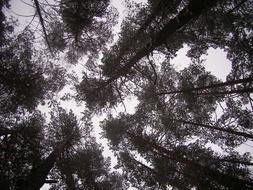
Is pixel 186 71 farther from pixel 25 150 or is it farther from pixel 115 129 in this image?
pixel 25 150

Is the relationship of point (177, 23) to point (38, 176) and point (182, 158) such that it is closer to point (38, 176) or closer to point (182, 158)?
point (182, 158)

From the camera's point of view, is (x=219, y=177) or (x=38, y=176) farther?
(x=38, y=176)

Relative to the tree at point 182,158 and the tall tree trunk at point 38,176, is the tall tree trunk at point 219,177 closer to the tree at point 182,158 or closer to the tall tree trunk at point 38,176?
the tree at point 182,158

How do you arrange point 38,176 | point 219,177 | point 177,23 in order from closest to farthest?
point 177,23 → point 219,177 → point 38,176

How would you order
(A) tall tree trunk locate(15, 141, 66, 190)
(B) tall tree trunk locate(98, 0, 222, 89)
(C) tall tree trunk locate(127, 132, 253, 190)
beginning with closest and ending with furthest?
1. (B) tall tree trunk locate(98, 0, 222, 89)
2. (C) tall tree trunk locate(127, 132, 253, 190)
3. (A) tall tree trunk locate(15, 141, 66, 190)

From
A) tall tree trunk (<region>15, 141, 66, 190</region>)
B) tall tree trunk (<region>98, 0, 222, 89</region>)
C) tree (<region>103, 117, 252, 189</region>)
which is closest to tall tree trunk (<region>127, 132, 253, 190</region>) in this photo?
tree (<region>103, 117, 252, 189</region>)

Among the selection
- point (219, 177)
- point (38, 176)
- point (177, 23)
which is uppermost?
point (177, 23)

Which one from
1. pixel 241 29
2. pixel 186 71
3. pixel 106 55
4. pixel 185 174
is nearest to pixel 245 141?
pixel 185 174

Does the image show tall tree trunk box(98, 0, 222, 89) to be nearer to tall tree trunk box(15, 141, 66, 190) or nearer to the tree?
A: the tree

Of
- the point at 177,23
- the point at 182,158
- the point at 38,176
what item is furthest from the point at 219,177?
the point at 38,176

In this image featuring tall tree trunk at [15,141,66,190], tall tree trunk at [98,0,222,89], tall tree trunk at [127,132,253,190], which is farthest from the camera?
tall tree trunk at [15,141,66,190]

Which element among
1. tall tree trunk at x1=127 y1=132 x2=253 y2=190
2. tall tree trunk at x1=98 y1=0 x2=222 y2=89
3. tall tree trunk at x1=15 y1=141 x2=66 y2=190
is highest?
tall tree trunk at x1=98 y1=0 x2=222 y2=89

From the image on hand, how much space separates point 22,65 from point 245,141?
1216 cm

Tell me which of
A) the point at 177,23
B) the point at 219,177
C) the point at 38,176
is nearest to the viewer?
the point at 177,23
